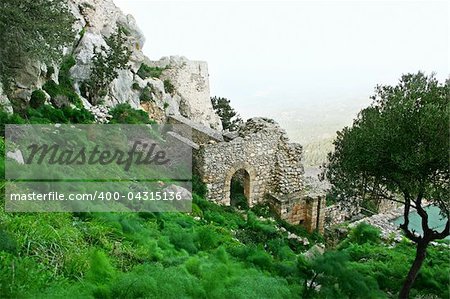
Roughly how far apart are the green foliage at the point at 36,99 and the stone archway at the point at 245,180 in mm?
6869

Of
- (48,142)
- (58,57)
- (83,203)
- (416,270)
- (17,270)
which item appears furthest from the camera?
(58,57)

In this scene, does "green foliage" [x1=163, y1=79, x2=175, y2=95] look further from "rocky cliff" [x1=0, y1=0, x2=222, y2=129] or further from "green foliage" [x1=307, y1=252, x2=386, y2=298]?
"green foliage" [x1=307, y1=252, x2=386, y2=298]

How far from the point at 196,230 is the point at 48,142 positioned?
187 inches

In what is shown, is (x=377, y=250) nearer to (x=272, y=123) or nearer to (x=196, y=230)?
(x=196, y=230)

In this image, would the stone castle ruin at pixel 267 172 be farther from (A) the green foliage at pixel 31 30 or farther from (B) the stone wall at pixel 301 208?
(A) the green foliage at pixel 31 30

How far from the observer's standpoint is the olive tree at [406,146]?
697 centimetres

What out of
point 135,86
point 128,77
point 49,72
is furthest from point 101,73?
point 135,86

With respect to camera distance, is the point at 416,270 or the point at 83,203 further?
the point at 83,203

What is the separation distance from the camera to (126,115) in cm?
1847

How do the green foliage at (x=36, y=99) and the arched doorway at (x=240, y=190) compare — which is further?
the arched doorway at (x=240, y=190)

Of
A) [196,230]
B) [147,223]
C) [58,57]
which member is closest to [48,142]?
[58,57]

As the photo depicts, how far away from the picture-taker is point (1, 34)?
11469mm

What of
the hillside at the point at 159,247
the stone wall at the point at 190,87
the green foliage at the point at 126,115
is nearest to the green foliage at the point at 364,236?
the hillside at the point at 159,247

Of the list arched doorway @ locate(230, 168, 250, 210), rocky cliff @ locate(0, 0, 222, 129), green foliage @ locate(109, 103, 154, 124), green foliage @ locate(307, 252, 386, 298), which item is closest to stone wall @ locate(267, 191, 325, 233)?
arched doorway @ locate(230, 168, 250, 210)
